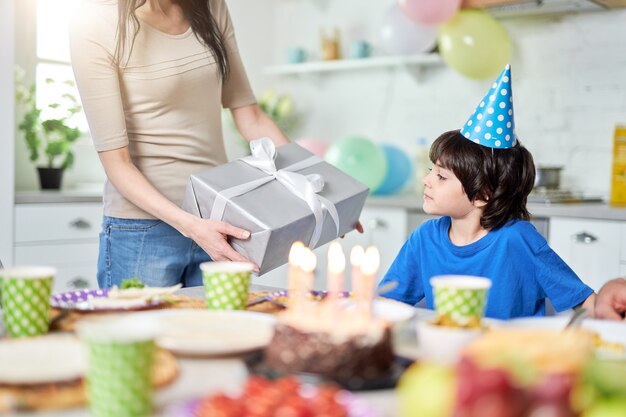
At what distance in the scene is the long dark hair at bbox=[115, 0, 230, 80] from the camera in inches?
62.1

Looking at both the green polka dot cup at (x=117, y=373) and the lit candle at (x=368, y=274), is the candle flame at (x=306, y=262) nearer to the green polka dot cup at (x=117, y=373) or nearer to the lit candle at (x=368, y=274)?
the lit candle at (x=368, y=274)

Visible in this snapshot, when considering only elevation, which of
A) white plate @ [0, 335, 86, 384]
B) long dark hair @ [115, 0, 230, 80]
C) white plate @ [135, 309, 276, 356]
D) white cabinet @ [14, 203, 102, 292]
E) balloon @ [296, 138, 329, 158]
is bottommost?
white cabinet @ [14, 203, 102, 292]

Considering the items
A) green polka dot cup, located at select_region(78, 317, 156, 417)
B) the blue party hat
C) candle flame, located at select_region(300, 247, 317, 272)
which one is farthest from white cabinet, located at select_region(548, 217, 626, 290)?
green polka dot cup, located at select_region(78, 317, 156, 417)

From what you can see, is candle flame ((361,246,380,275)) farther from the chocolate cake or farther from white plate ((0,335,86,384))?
white plate ((0,335,86,384))

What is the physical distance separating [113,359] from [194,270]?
105 cm

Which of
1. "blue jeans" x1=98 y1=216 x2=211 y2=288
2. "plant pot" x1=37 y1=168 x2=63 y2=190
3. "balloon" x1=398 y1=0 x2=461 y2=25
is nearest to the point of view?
"blue jeans" x1=98 y1=216 x2=211 y2=288

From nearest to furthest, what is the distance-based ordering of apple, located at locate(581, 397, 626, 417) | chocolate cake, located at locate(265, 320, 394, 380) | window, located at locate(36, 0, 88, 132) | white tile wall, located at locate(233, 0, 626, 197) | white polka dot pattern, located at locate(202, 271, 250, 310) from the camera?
apple, located at locate(581, 397, 626, 417) → chocolate cake, located at locate(265, 320, 394, 380) → white polka dot pattern, located at locate(202, 271, 250, 310) → white tile wall, located at locate(233, 0, 626, 197) → window, located at locate(36, 0, 88, 132)

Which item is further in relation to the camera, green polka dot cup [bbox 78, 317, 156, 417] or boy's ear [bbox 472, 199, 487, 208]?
boy's ear [bbox 472, 199, 487, 208]

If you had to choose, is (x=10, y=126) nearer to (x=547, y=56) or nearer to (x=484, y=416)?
(x=547, y=56)

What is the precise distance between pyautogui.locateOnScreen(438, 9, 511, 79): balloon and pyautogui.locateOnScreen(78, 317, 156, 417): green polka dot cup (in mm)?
2673

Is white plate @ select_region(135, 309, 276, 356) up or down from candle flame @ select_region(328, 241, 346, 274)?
down

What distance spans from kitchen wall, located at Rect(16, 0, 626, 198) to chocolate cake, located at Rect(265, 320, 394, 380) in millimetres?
2692

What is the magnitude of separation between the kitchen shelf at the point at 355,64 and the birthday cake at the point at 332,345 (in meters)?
2.87

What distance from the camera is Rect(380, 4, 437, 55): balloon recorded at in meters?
3.37
